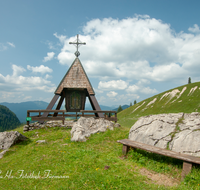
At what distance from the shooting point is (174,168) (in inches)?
201

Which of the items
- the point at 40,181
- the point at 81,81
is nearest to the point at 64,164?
the point at 40,181

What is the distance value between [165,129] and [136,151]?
5.65 ft

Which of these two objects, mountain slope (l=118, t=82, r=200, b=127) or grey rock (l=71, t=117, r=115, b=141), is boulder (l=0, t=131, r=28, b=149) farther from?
mountain slope (l=118, t=82, r=200, b=127)

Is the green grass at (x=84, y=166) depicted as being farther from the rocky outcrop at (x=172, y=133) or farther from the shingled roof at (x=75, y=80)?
the shingled roof at (x=75, y=80)

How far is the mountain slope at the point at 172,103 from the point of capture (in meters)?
47.2

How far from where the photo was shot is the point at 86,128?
32.4ft

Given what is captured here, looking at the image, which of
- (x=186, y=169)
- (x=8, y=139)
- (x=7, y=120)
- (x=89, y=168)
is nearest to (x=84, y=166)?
(x=89, y=168)

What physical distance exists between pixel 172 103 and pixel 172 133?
2123 inches

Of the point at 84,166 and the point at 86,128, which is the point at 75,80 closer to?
the point at 86,128

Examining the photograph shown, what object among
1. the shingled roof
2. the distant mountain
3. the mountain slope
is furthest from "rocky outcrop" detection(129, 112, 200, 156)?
the distant mountain

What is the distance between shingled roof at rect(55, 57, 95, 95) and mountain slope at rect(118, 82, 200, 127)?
32210mm

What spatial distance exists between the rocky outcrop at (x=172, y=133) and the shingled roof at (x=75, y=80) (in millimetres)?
8712

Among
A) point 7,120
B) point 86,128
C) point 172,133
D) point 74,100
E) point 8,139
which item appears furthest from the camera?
point 7,120

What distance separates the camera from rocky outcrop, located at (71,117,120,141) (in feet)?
28.9
